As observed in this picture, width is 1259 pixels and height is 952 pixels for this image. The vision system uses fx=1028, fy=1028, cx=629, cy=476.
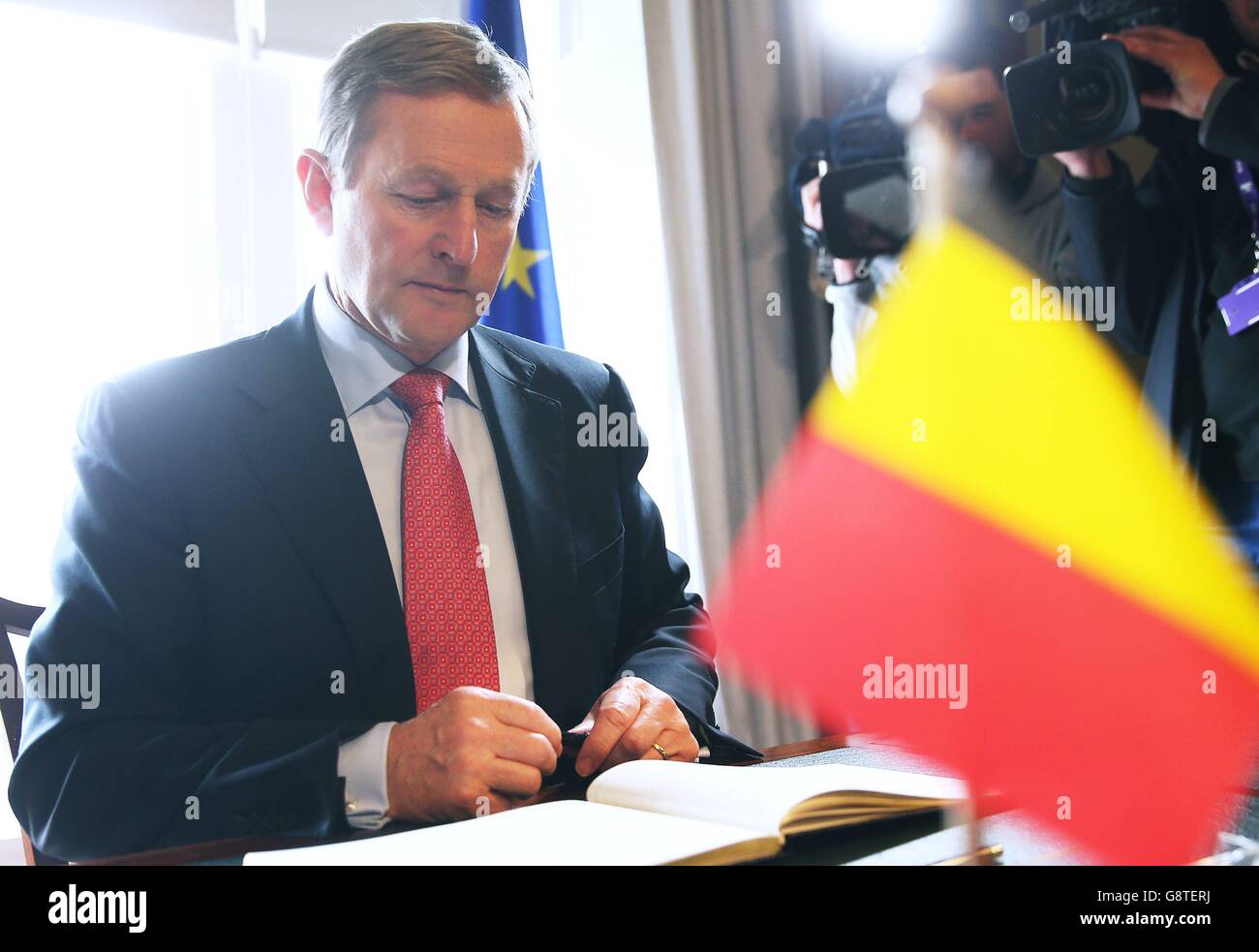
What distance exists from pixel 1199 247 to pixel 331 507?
1.78 metres

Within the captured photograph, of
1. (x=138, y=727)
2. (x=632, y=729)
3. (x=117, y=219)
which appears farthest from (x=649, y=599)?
(x=117, y=219)

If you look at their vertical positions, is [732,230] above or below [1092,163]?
above

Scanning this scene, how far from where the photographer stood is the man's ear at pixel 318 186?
139 cm

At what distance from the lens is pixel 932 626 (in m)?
2.99

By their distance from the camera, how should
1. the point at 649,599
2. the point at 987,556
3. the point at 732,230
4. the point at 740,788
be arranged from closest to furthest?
the point at 740,788, the point at 649,599, the point at 987,556, the point at 732,230

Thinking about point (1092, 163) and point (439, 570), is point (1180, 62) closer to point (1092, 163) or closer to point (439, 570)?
point (1092, 163)

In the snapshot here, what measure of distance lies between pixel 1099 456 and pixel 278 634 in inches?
78.7

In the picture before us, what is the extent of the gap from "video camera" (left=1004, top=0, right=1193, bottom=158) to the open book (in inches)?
65.6

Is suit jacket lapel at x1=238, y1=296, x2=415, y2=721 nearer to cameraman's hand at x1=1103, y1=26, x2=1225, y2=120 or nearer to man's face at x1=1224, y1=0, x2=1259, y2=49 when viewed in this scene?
cameraman's hand at x1=1103, y1=26, x2=1225, y2=120

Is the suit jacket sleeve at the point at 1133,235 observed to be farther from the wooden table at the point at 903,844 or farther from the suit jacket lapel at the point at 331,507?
the suit jacket lapel at the point at 331,507

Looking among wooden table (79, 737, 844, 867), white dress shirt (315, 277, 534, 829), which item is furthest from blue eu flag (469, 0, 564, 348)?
wooden table (79, 737, 844, 867)

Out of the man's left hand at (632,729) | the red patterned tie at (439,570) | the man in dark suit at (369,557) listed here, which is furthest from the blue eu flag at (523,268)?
the man's left hand at (632,729)
